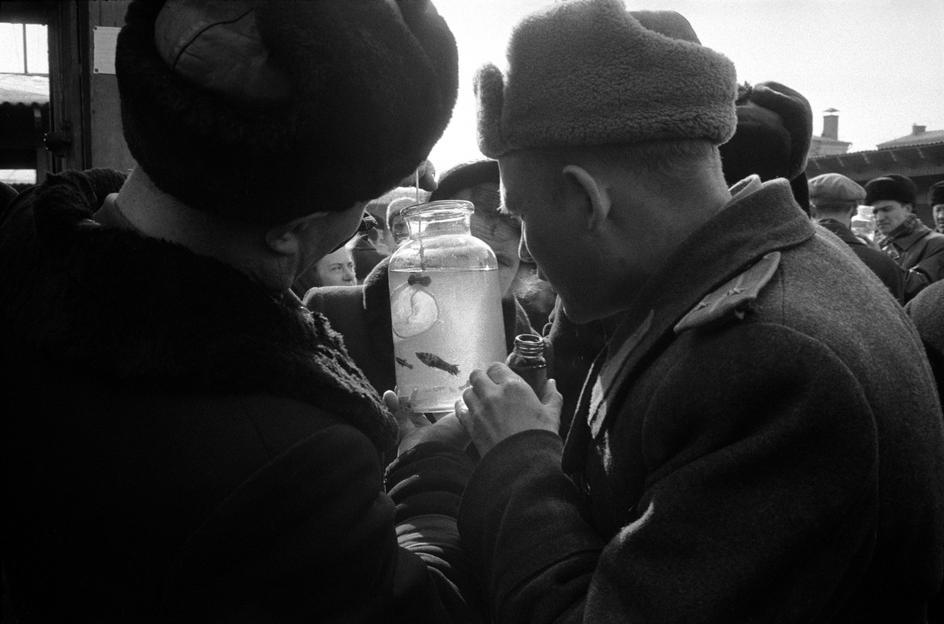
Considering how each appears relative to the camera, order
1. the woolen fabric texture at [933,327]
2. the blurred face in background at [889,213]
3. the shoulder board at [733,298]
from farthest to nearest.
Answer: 1. the blurred face in background at [889,213]
2. the woolen fabric texture at [933,327]
3. the shoulder board at [733,298]

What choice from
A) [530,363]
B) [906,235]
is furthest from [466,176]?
[906,235]

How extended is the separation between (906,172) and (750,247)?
20693 mm

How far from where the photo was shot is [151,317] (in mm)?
1302

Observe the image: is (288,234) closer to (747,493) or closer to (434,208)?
(747,493)

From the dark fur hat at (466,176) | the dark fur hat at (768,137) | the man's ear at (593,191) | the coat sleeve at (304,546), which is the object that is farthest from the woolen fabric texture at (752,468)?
the dark fur hat at (466,176)

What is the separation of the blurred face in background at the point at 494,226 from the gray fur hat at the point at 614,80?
2.02 m

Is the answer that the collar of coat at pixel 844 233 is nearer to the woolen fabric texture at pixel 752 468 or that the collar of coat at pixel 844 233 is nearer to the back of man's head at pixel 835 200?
the back of man's head at pixel 835 200

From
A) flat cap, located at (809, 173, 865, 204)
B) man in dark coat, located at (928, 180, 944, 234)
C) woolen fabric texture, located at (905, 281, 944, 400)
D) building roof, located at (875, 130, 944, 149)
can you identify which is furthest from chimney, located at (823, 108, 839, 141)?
woolen fabric texture, located at (905, 281, 944, 400)

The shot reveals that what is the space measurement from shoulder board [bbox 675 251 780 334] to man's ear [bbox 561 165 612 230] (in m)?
0.27

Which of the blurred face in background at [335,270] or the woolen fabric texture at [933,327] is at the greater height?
the woolen fabric texture at [933,327]

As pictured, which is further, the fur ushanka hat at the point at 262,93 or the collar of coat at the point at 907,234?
the collar of coat at the point at 907,234

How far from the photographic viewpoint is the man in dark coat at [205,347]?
1252 mm

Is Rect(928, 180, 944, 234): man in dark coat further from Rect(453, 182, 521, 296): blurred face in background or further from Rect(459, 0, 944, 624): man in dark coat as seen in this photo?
Rect(459, 0, 944, 624): man in dark coat

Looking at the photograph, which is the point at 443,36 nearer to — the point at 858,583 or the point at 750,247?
the point at 750,247
